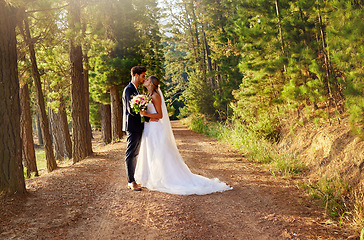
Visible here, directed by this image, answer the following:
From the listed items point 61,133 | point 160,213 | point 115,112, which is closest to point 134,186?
point 160,213

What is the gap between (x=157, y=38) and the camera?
71.5ft

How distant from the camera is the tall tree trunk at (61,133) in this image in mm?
16328

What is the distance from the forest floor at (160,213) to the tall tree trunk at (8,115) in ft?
1.21

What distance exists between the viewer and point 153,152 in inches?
249

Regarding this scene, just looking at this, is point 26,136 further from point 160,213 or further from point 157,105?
point 160,213

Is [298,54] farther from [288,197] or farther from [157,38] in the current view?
[157,38]

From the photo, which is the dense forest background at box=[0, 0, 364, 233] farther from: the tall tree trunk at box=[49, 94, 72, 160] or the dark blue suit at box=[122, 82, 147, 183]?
the dark blue suit at box=[122, 82, 147, 183]

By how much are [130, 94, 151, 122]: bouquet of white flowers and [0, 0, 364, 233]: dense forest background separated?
2.08m

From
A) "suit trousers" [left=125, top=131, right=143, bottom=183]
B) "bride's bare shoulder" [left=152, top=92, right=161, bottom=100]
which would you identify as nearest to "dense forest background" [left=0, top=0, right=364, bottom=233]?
"suit trousers" [left=125, top=131, right=143, bottom=183]

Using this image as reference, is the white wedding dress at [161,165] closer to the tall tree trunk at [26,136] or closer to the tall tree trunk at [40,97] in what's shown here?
the tall tree trunk at [40,97]

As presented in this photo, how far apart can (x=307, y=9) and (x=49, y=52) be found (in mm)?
10446

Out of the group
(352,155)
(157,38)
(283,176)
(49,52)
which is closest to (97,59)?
(49,52)

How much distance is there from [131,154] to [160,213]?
160 centimetres

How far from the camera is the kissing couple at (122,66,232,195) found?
6000mm
